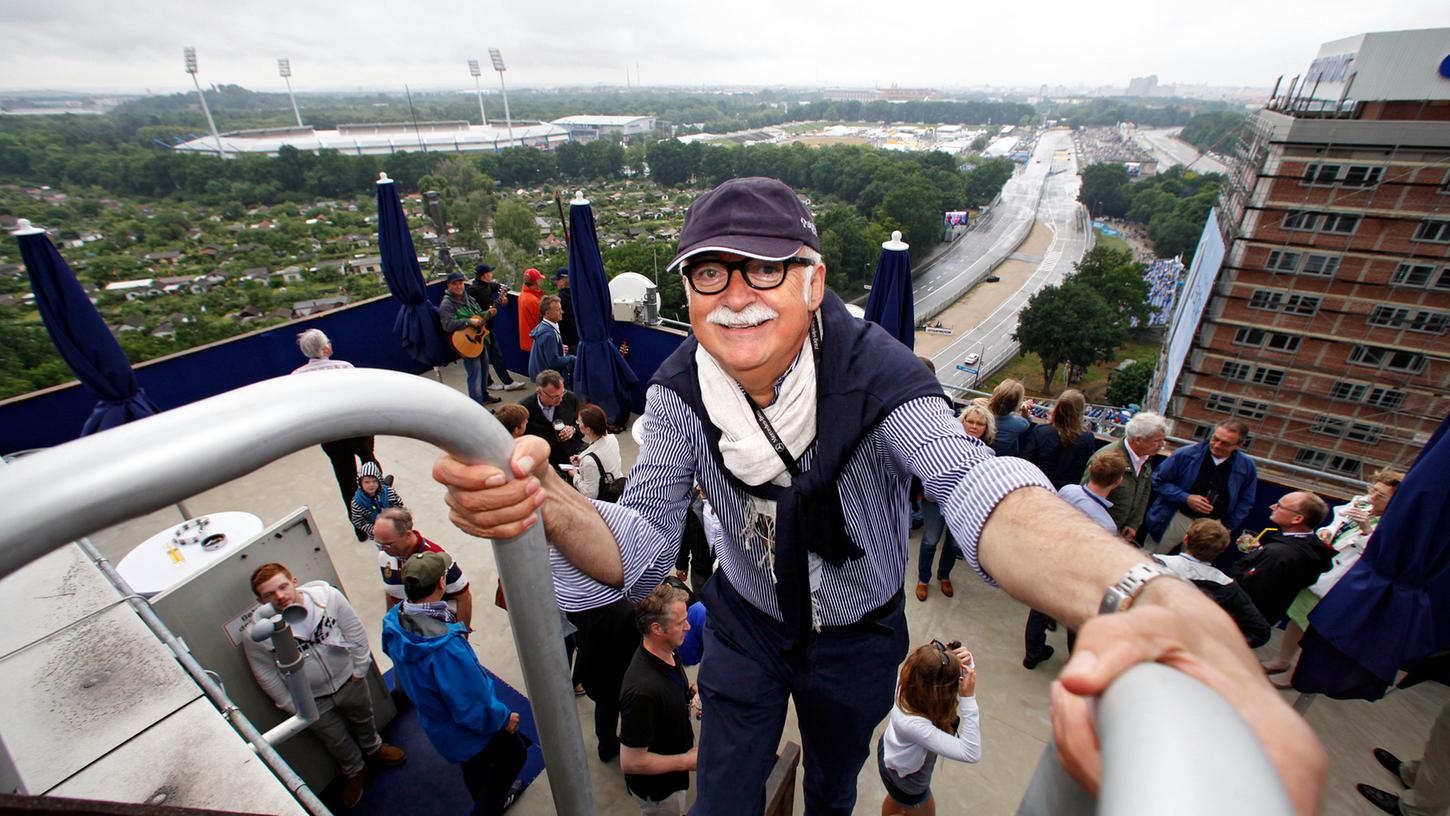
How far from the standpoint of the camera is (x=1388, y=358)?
2544 centimetres

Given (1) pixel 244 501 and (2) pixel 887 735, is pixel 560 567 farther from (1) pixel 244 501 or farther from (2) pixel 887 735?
→ (1) pixel 244 501

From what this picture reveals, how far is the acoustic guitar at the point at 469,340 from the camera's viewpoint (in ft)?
26.3

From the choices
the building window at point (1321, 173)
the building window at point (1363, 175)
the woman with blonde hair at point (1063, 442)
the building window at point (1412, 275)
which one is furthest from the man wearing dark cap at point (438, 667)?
the building window at point (1412, 275)

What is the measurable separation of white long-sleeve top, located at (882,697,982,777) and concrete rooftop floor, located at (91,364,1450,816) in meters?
0.95

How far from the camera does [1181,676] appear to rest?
518mm

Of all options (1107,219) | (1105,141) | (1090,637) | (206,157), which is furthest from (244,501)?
(1105,141)

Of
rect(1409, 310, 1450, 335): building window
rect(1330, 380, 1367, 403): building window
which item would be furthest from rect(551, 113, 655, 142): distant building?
rect(1409, 310, 1450, 335): building window

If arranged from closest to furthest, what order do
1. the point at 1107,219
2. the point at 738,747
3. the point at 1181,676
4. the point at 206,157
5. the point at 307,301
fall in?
the point at 1181,676 < the point at 738,747 < the point at 307,301 < the point at 206,157 < the point at 1107,219

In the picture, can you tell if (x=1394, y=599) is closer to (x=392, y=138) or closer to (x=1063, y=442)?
(x=1063, y=442)

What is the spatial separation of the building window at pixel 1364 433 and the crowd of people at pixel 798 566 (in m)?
32.7

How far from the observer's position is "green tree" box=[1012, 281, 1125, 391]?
38.8 meters

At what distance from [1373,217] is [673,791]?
36.1 metres

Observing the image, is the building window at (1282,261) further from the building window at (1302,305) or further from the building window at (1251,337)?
the building window at (1251,337)

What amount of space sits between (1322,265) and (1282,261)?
135cm
